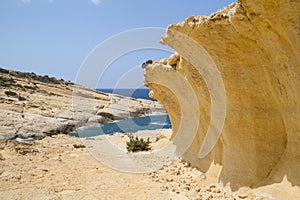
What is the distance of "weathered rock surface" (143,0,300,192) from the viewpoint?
Result: 392cm

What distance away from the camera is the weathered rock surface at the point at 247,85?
392 cm

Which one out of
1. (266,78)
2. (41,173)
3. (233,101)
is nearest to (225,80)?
(233,101)

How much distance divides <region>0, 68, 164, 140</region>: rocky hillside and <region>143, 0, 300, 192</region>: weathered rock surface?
11.6m

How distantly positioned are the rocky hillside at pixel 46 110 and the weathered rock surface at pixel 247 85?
11.6 metres

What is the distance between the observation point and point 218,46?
5.27m

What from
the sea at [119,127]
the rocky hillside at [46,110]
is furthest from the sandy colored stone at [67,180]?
the sea at [119,127]

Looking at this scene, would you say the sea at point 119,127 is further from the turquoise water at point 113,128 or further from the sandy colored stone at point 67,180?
the sandy colored stone at point 67,180

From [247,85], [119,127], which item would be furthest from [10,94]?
[247,85]

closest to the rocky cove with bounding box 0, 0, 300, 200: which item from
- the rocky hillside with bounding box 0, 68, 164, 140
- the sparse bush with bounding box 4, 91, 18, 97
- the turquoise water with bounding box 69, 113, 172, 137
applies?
the rocky hillside with bounding box 0, 68, 164, 140

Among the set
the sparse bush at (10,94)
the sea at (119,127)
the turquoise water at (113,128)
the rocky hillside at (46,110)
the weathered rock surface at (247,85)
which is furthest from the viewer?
the sparse bush at (10,94)

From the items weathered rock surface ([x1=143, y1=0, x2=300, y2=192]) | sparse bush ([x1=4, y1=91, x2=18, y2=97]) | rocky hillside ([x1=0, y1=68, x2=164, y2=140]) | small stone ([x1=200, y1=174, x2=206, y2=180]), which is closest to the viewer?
weathered rock surface ([x1=143, y1=0, x2=300, y2=192])

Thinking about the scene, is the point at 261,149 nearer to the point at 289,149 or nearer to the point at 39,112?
the point at 289,149

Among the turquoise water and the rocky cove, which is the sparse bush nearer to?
the turquoise water

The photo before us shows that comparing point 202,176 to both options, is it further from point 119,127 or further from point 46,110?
point 46,110
